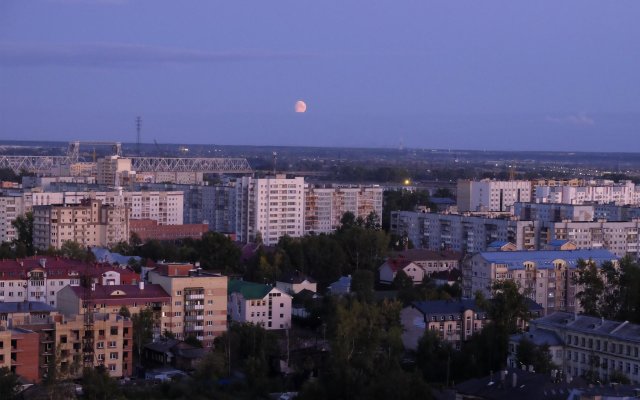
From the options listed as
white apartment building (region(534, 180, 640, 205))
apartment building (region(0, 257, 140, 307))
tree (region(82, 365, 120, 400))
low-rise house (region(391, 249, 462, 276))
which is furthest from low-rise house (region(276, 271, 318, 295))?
white apartment building (region(534, 180, 640, 205))

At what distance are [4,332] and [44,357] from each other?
0.55m

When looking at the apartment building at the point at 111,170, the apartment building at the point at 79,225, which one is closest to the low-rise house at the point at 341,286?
the apartment building at the point at 79,225

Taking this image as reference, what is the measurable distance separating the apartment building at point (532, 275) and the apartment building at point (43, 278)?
4271 mm

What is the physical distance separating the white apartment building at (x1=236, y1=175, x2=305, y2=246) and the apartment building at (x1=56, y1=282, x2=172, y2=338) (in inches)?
→ 396


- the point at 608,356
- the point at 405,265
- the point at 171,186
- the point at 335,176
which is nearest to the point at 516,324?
the point at 608,356

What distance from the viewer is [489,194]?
27922mm

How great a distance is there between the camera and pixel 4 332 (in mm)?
10039

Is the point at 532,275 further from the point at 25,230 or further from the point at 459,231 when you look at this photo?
the point at 25,230

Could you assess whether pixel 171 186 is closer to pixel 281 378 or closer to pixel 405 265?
pixel 405 265

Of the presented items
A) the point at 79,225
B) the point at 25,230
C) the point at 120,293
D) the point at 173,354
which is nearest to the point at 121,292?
the point at 120,293

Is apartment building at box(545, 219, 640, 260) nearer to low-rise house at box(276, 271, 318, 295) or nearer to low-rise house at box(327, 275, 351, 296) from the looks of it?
low-rise house at box(327, 275, 351, 296)

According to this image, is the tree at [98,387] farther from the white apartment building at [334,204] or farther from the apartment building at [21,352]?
the white apartment building at [334,204]

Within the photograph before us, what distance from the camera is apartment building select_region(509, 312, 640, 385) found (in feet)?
34.7

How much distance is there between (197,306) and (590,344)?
3.90m
